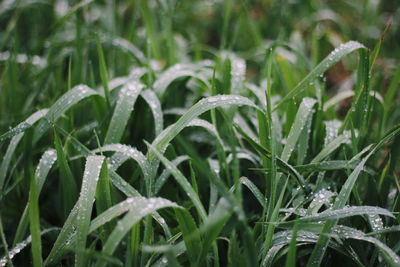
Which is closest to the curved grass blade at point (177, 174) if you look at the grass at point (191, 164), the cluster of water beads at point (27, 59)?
the grass at point (191, 164)

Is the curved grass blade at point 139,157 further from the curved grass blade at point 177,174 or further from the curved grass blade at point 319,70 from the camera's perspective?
the curved grass blade at point 319,70

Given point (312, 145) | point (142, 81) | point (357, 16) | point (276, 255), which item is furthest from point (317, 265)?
point (357, 16)

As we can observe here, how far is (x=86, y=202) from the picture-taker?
39.1 inches

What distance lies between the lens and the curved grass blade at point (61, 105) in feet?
4.16

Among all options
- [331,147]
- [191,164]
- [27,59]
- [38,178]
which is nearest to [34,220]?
[38,178]

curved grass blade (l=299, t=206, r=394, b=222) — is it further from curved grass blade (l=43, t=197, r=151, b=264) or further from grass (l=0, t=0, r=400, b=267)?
curved grass blade (l=43, t=197, r=151, b=264)

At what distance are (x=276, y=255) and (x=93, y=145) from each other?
2.34 ft

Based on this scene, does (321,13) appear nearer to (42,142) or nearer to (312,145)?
(312,145)

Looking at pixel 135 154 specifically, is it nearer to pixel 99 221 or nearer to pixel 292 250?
pixel 99 221

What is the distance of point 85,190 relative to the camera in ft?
3.30

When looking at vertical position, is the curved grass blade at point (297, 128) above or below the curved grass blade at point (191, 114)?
below

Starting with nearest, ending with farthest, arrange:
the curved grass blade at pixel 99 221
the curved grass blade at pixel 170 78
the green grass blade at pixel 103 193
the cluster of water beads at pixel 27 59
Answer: the curved grass blade at pixel 99 221 < the green grass blade at pixel 103 193 < the curved grass blade at pixel 170 78 < the cluster of water beads at pixel 27 59

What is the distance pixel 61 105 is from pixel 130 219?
556 mm

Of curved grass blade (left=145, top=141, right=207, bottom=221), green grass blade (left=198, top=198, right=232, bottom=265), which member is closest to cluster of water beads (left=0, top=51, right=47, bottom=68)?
curved grass blade (left=145, top=141, right=207, bottom=221)
